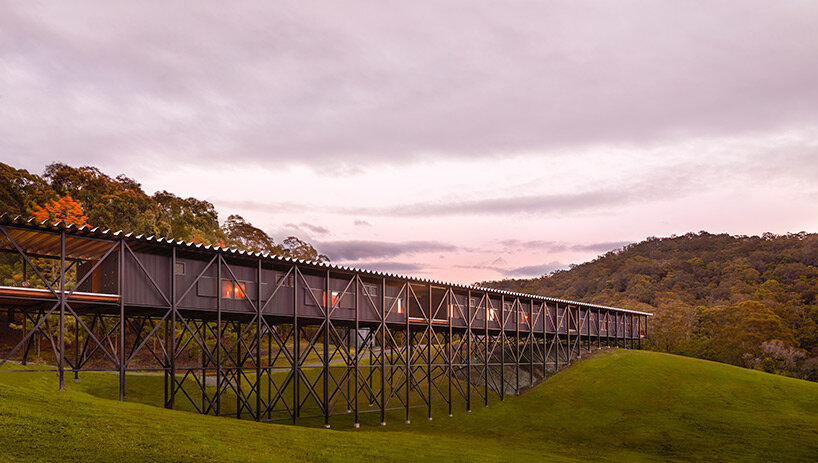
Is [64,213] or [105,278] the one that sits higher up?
[64,213]

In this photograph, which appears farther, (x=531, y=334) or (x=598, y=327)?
(x=598, y=327)

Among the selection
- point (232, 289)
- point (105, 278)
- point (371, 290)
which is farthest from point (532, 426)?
point (105, 278)

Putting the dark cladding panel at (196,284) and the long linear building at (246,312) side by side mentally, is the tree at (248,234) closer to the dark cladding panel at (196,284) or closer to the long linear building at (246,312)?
the long linear building at (246,312)

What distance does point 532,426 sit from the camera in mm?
43562

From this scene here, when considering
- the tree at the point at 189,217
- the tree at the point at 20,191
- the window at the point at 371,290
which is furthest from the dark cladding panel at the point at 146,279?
the tree at the point at 20,191

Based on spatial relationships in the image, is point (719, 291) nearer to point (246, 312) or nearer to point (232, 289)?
point (246, 312)

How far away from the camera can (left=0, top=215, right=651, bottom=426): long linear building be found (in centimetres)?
2623

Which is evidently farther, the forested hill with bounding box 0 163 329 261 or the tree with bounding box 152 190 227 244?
the tree with bounding box 152 190 227 244

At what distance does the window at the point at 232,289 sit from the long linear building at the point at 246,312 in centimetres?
7

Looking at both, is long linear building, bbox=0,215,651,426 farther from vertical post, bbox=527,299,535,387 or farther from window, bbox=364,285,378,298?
vertical post, bbox=527,299,535,387

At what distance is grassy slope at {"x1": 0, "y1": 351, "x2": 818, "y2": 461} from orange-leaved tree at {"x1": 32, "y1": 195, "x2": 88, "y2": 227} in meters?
21.3

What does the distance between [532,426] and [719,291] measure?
88.2m

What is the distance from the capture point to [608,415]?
44688mm

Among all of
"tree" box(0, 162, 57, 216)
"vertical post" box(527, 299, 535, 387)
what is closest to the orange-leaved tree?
"tree" box(0, 162, 57, 216)
